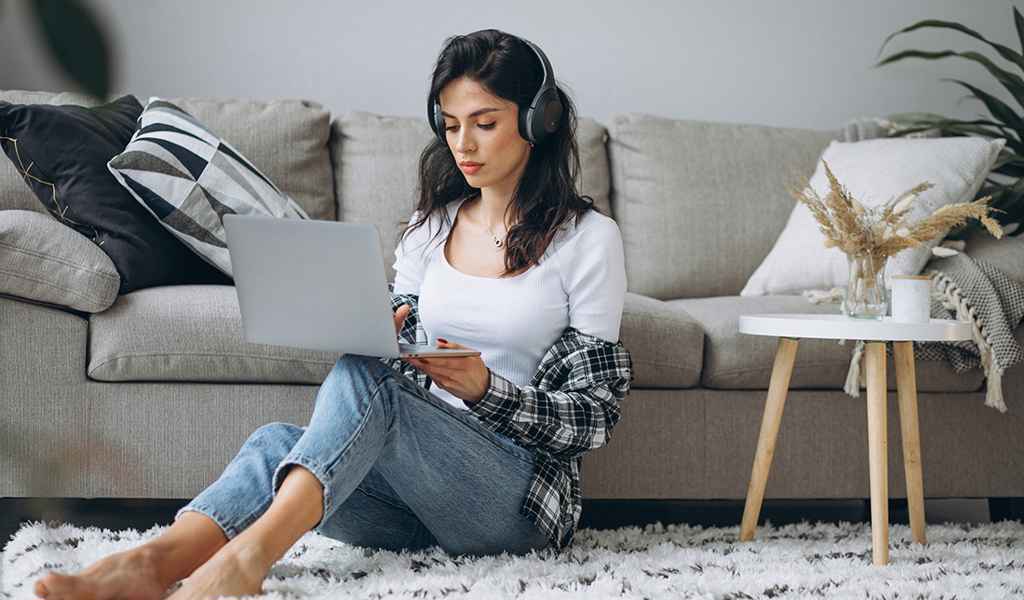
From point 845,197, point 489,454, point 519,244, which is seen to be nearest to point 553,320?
point 519,244

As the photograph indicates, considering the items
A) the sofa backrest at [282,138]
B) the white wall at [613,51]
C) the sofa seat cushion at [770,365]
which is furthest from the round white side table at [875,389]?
the white wall at [613,51]

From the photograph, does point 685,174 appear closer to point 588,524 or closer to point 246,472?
point 588,524

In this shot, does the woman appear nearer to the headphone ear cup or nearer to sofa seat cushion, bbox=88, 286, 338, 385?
the headphone ear cup

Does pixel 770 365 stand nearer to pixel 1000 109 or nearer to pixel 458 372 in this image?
pixel 458 372

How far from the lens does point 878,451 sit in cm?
170

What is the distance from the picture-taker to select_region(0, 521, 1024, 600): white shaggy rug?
1.39 meters

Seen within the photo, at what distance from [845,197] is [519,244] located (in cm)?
63

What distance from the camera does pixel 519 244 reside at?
1599 millimetres

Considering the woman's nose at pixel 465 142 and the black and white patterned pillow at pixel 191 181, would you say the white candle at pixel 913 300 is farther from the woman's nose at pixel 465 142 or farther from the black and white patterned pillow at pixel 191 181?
the black and white patterned pillow at pixel 191 181

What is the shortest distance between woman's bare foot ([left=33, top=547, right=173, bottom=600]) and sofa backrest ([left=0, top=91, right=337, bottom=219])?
1.42 metres

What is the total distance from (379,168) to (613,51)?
3.03ft

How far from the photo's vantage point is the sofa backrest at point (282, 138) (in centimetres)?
248

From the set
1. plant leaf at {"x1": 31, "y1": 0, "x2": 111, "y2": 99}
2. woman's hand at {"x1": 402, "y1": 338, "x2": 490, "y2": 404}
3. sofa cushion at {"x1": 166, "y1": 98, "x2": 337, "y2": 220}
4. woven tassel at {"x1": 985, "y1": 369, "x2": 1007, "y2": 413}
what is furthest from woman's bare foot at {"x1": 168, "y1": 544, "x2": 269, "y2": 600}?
woven tassel at {"x1": 985, "y1": 369, "x2": 1007, "y2": 413}

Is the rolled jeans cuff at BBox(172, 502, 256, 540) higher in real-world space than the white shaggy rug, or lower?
higher
